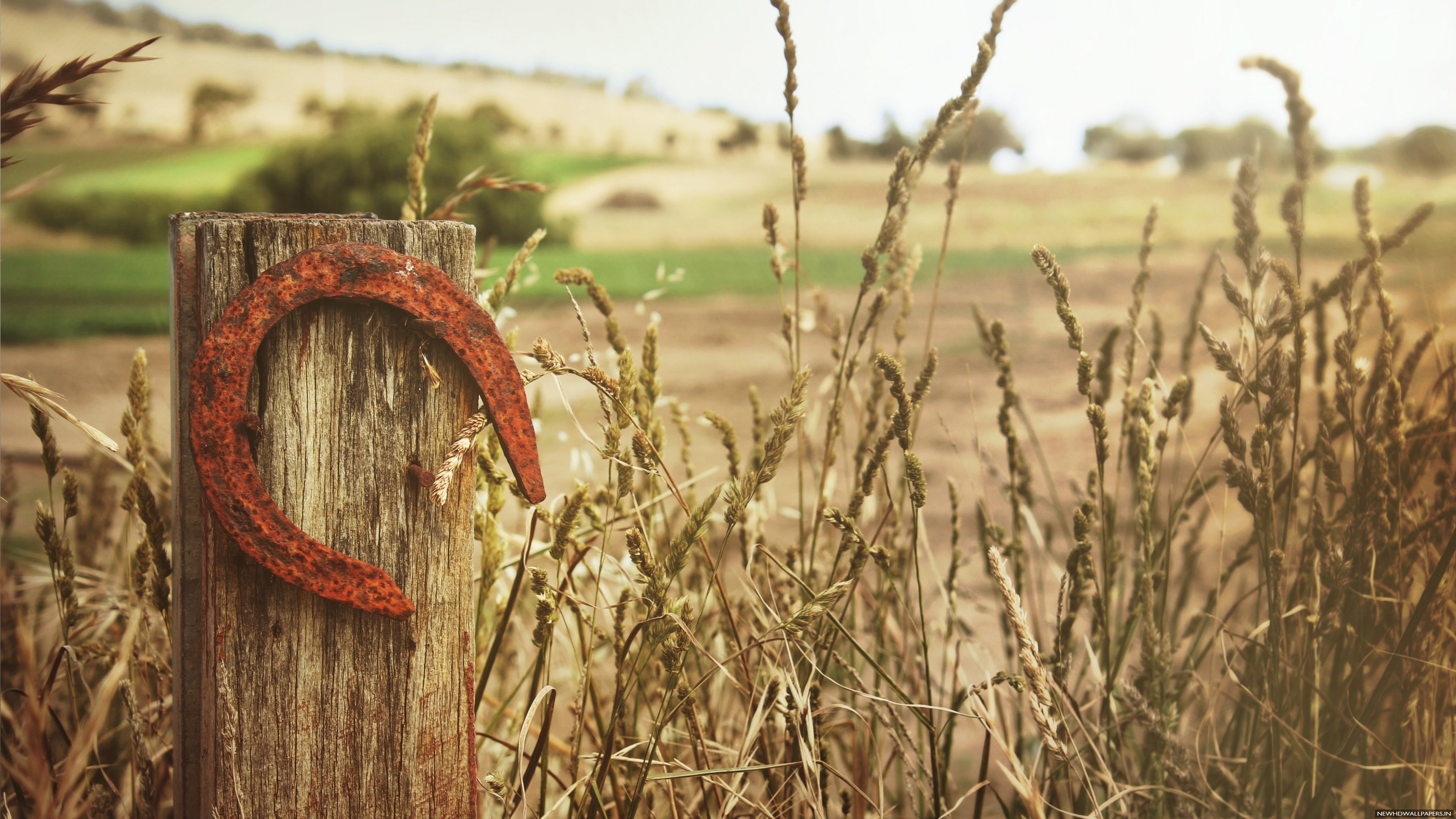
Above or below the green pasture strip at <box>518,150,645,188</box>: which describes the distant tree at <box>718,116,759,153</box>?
above

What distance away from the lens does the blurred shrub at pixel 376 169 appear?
12.1 metres

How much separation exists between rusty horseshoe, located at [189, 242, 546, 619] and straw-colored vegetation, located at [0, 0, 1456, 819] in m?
0.13

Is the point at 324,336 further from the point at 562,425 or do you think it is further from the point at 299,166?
the point at 299,166

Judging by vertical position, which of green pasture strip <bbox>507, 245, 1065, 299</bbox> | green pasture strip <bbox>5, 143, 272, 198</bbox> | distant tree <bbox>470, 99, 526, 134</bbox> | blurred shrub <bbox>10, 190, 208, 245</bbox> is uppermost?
distant tree <bbox>470, 99, 526, 134</bbox>

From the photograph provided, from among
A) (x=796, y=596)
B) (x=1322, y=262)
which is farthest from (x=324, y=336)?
Result: (x=1322, y=262)

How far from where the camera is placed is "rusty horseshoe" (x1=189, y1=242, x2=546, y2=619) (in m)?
0.94

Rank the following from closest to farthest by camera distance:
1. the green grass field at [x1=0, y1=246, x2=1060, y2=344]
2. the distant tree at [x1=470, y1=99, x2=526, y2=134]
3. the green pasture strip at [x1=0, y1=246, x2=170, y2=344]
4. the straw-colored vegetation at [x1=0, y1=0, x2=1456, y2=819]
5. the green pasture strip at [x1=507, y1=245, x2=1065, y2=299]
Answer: the straw-colored vegetation at [x1=0, y1=0, x2=1456, y2=819], the green pasture strip at [x1=0, y1=246, x2=170, y2=344], the green grass field at [x1=0, y1=246, x2=1060, y2=344], the green pasture strip at [x1=507, y1=245, x2=1065, y2=299], the distant tree at [x1=470, y1=99, x2=526, y2=134]

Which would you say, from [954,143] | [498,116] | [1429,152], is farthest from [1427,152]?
[498,116]

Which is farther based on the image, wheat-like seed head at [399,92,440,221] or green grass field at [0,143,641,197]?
green grass field at [0,143,641,197]

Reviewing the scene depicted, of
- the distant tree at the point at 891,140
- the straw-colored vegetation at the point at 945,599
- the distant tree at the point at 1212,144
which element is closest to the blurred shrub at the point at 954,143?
the distant tree at the point at 891,140

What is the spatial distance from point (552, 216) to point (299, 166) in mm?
4021

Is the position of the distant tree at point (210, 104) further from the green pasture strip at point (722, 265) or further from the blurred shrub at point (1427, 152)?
the blurred shrub at point (1427, 152)

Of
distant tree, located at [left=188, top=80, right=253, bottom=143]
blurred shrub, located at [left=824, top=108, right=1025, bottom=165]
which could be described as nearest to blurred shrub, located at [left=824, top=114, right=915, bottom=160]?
blurred shrub, located at [left=824, top=108, right=1025, bottom=165]

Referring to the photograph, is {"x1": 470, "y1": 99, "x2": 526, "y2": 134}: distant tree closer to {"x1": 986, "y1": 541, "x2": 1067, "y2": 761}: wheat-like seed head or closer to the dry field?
the dry field
